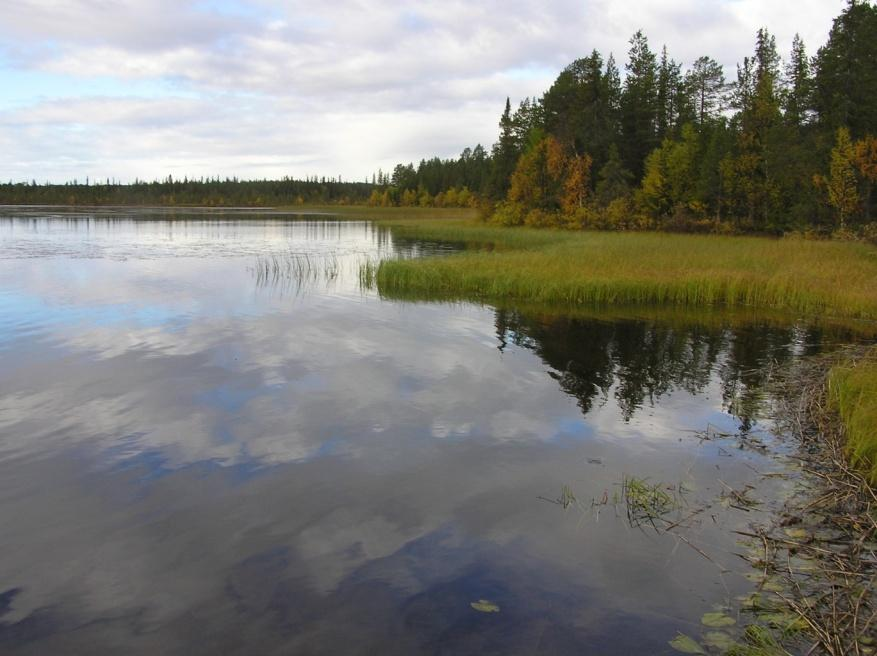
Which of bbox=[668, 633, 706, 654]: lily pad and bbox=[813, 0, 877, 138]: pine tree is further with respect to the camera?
bbox=[813, 0, 877, 138]: pine tree

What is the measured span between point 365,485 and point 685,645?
424cm

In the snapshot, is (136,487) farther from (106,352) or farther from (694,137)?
(694,137)

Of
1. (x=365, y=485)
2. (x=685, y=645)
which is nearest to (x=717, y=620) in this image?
(x=685, y=645)

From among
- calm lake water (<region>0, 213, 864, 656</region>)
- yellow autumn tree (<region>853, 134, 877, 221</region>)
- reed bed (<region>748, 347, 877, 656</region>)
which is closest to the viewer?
reed bed (<region>748, 347, 877, 656</region>)

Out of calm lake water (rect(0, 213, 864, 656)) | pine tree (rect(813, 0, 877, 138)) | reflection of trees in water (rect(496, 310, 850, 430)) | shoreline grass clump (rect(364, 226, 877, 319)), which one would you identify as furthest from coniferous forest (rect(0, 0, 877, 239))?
calm lake water (rect(0, 213, 864, 656))

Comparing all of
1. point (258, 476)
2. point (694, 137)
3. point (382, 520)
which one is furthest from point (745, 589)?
point (694, 137)

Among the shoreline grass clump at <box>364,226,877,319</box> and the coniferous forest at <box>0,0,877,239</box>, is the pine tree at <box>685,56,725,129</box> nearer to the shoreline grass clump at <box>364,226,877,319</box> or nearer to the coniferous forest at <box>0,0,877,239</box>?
the coniferous forest at <box>0,0,877,239</box>

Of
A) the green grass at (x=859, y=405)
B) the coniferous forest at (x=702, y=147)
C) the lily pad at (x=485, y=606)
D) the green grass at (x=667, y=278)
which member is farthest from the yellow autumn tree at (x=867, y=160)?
the lily pad at (x=485, y=606)

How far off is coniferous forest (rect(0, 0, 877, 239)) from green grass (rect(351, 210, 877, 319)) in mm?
11646

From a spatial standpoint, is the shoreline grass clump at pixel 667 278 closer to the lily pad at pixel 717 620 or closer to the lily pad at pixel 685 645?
the lily pad at pixel 717 620

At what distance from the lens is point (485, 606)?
5.89 meters

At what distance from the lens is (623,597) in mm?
6082

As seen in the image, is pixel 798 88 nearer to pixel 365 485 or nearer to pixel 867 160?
pixel 867 160

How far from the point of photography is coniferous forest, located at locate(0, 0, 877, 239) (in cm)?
4747
